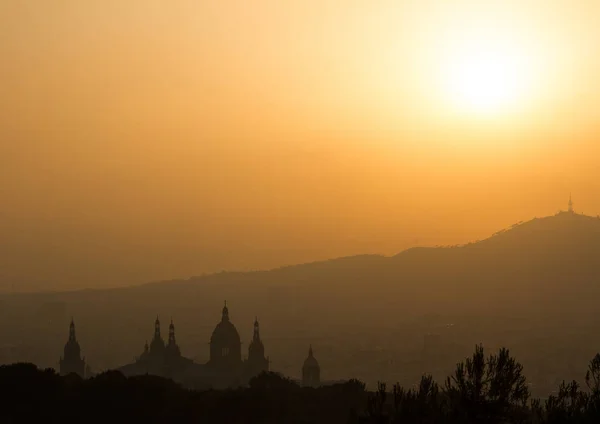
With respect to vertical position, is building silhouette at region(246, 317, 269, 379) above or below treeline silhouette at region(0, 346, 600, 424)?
above

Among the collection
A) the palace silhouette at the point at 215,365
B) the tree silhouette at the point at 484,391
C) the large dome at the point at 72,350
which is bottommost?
the tree silhouette at the point at 484,391

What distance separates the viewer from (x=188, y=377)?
97000 millimetres

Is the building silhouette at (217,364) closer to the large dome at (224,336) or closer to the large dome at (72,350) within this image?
the large dome at (224,336)

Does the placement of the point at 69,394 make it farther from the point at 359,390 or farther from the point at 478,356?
the point at 478,356

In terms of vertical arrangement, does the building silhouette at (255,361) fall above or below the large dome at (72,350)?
below

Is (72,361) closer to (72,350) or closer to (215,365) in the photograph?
(72,350)

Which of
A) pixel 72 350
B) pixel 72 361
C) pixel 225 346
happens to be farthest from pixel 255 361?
pixel 72 350

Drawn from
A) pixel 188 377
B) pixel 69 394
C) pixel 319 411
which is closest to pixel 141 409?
pixel 69 394

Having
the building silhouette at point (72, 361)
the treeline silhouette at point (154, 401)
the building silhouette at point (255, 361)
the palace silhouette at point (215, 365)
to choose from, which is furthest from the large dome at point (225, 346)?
the treeline silhouette at point (154, 401)

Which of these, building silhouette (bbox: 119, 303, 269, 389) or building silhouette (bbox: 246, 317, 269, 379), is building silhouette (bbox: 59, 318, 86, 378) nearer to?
building silhouette (bbox: 119, 303, 269, 389)

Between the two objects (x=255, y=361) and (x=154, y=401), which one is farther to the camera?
(x=255, y=361)

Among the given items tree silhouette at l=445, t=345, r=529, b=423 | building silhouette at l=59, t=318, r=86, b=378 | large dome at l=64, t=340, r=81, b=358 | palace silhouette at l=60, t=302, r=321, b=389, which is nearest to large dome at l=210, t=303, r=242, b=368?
palace silhouette at l=60, t=302, r=321, b=389

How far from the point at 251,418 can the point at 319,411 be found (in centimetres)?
470

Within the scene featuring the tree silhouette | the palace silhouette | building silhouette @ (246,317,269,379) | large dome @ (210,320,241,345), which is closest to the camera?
the tree silhouette
